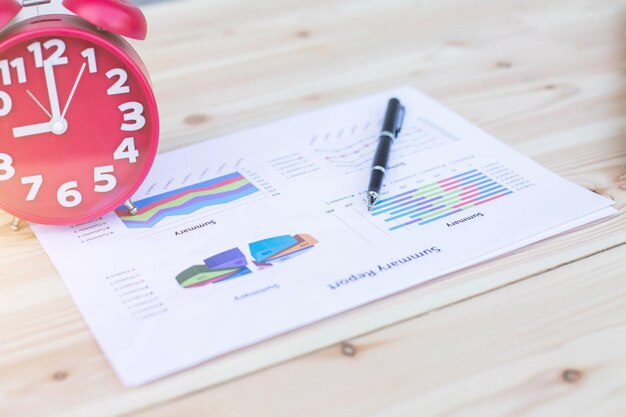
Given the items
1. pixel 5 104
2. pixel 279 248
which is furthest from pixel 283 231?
pixel 5 104

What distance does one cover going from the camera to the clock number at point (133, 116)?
2.24 feet

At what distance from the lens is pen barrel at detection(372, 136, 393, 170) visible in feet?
2.52

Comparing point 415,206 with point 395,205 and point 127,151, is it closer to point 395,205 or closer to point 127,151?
point 395,205

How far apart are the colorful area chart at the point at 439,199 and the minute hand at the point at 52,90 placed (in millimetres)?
284

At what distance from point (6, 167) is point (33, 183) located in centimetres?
3

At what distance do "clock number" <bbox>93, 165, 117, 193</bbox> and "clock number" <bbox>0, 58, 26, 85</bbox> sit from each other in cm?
10

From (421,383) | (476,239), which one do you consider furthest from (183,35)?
(421,383)

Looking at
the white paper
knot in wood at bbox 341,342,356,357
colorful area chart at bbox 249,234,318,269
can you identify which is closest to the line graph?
the white paper

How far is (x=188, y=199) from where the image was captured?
74 cm

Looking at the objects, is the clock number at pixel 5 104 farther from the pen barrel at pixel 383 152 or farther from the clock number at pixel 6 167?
the pen barrel at pixel 383 152

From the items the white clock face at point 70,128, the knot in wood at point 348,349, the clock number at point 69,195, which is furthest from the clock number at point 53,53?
the knot in wood at point 348,349

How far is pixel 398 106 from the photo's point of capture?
0.87 metres

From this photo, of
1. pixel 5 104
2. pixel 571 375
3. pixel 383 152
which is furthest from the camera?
pixel 383 152

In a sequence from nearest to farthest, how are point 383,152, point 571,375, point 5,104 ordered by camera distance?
point 571,375 → point 5,104 → point 383,152
